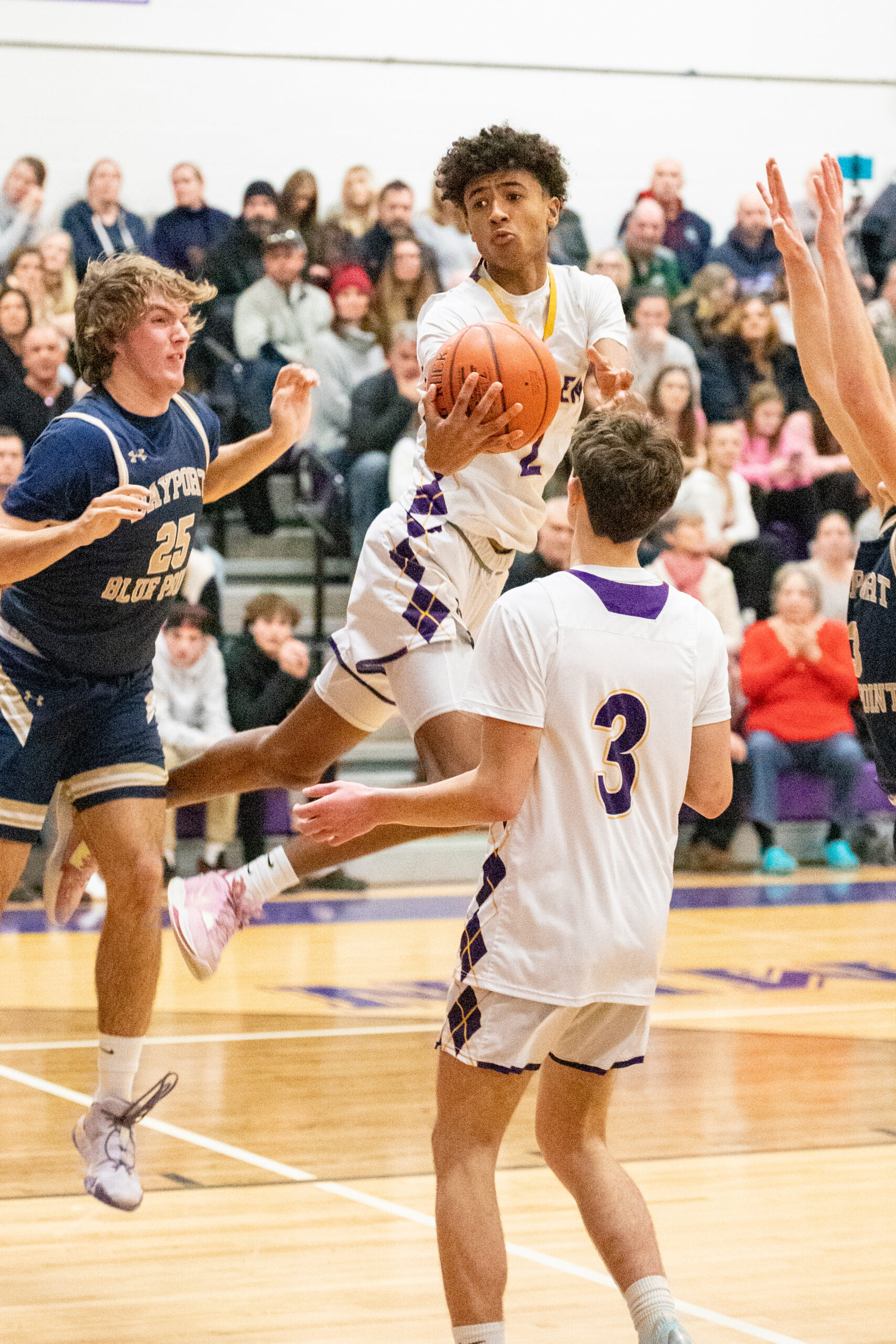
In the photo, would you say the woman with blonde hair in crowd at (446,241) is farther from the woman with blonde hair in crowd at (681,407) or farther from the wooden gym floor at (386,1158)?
the wooden gym floor at (386,1158)

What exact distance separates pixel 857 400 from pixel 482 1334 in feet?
6.09

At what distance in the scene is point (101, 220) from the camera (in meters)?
11.4

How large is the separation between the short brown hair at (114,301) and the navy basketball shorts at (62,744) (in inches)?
29.9

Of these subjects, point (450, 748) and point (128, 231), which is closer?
point (450, 748)

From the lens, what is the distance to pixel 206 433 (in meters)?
4.75

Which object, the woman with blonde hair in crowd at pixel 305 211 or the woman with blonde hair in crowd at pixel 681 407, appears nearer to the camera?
the woman with blonde hair in crowd at pixel 681 407

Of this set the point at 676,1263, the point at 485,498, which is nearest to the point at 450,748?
the point at 485,498

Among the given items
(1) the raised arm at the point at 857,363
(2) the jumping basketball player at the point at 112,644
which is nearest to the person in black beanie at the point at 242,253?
(2) the jumping basketball player at the point at 112,644

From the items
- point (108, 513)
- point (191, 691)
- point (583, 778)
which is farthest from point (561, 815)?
A: point (191, 691)

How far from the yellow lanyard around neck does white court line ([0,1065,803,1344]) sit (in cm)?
227

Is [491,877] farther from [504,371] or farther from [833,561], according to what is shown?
[833,561]

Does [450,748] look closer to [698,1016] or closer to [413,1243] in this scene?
[413,1243]

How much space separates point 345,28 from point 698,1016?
8.56 meters

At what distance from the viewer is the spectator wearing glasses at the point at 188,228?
11539 mm
